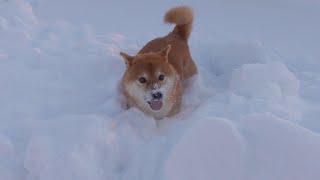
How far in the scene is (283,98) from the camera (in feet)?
10.2

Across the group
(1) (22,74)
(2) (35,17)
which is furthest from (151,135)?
(2) (35,17)

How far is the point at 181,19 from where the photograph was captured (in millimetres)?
3910

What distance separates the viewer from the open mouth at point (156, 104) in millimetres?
3154

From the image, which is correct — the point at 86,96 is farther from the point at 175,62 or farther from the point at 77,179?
the point at 77,179

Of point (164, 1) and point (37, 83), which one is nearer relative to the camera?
point (37, 83)

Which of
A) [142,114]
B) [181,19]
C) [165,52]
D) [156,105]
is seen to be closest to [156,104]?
→ [156,105]

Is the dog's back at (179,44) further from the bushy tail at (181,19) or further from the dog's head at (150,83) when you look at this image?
the dog's head at (150,83)

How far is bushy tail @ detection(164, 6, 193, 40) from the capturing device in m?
3.89

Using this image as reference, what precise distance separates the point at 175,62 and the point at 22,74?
1.20m

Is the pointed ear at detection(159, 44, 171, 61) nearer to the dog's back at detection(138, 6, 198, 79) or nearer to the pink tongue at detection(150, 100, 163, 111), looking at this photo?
the dog's back at detection(138, 6, 198, 79)

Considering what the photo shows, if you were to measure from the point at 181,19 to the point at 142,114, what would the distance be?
1111 mm

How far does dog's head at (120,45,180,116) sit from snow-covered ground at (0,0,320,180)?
4.8 inches

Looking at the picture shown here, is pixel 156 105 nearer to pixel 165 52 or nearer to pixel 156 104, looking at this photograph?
pixel 156 104

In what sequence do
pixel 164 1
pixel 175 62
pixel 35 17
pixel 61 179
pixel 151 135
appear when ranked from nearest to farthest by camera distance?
pixel 61 179 → pixel 151 135 → pixel 175 62 → pixel 35 17 → pixel 164 1
